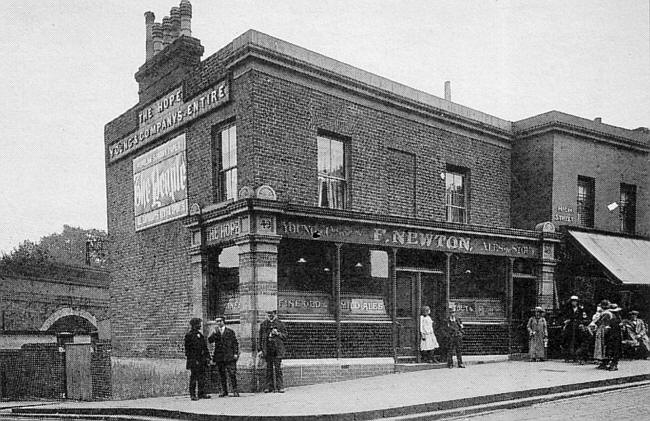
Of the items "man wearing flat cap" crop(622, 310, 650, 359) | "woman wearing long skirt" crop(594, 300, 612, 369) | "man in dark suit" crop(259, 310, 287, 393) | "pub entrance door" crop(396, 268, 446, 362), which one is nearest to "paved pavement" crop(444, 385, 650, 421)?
"woman wearing long skirt" crop(594, 300, 612, 369)

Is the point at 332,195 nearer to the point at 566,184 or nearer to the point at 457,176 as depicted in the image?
the point at 457,176

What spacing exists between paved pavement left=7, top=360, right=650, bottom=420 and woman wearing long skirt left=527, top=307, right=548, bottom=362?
1.60 metres

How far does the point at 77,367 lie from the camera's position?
738 inches

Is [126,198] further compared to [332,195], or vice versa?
[126,198]

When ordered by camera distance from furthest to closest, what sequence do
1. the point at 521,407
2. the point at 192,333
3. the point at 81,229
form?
the point at 81,229
the point at 192,333
the point at 521,407

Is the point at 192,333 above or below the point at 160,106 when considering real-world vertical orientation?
below

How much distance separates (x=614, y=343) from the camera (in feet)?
44.8

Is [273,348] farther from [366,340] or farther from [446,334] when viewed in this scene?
[446,334]

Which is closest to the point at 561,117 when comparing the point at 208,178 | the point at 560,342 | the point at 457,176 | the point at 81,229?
the point at 457,176

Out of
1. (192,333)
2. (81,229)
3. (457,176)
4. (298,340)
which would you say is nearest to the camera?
(192,333)

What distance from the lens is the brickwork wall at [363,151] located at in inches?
541

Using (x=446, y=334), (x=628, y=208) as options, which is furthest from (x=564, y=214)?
(x=446, y=334)

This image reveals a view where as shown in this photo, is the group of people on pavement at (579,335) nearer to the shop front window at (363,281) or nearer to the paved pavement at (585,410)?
the shop front window at (363,281)

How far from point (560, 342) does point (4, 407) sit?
13.4 meters
